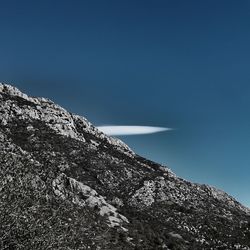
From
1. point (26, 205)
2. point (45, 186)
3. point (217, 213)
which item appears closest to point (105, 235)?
point (45, 186)

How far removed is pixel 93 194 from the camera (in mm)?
69812

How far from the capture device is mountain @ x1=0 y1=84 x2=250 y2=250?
29.3 metres

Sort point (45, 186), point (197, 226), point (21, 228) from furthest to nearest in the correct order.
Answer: point (197, 226) < point (45, 186) < point (21, 228)

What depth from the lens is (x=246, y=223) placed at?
87.0 m

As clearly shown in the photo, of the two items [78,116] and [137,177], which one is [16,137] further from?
[78,116]

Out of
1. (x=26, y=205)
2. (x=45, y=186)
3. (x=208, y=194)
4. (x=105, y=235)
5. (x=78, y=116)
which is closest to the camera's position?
(x=26, y=205)

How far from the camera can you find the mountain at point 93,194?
2933 cm

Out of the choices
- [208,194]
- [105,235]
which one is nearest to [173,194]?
[208,194]

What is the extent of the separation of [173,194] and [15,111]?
4056 centimetres

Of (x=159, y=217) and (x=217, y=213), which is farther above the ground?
(x=217, y=213)

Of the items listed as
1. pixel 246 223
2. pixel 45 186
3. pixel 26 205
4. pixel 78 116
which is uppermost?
pixel 78 116

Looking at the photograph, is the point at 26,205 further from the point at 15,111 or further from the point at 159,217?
the point at 15,111

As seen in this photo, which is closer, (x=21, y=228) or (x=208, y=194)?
(x=21, y=228)

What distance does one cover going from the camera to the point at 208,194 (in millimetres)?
98938
